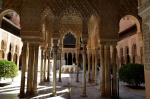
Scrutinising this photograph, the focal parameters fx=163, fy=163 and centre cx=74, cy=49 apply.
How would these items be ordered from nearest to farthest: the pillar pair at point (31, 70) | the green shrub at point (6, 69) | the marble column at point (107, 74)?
the pillar pair at point (31, 70) → the marble column at point (107, 74) → the green shrub at point (6, 69)

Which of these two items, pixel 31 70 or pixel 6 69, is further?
pixel 6 69

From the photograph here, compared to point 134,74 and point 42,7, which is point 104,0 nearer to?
point 42,7

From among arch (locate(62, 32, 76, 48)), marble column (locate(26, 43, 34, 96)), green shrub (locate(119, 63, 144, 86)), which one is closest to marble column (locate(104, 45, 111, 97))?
marble column (locate(26, 43, 34, 96))

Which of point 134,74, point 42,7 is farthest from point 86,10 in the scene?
point 134,74

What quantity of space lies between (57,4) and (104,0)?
7.00 ft

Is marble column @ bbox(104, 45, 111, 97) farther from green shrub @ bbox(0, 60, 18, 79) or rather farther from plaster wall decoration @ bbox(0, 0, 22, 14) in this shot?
green shrub @ bbox(0, 60, 18, 79)

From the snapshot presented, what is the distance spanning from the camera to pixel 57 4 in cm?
732

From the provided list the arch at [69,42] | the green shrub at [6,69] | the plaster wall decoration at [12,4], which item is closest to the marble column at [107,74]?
the plaster wall decoration at [12,4]

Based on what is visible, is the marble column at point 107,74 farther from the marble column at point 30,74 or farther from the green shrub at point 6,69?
the green shrub at point 6,69

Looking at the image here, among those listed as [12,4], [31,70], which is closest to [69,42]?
[12,4]

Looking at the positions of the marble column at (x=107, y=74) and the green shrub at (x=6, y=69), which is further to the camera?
the green shrub at (x=6, y=69)

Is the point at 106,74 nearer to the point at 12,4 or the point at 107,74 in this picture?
the point at 107,74

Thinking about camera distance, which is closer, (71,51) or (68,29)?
(68,29)

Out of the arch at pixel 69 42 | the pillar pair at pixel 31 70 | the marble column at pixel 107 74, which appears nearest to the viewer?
the pillar pair at pixel 31 70
